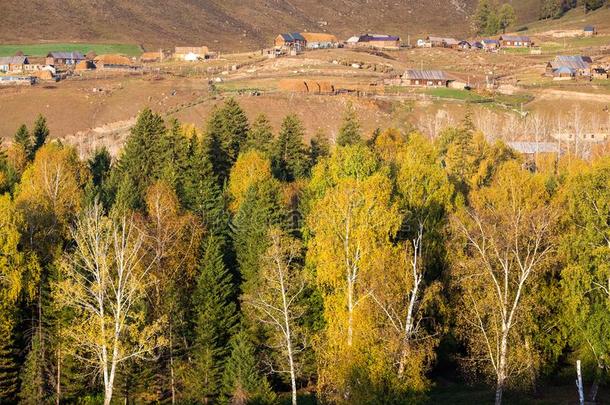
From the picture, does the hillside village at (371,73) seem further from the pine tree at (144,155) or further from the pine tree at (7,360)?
the pine tree at (7,360)

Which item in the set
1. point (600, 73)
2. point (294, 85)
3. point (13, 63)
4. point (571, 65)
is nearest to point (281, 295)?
point (294, 85)

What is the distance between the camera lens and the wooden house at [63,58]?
7617 inches

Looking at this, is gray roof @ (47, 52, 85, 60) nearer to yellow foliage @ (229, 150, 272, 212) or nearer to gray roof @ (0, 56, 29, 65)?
gray roof @ (0, 56, 29, 65)

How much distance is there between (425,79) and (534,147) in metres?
55.4

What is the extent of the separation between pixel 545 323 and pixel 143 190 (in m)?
35.6

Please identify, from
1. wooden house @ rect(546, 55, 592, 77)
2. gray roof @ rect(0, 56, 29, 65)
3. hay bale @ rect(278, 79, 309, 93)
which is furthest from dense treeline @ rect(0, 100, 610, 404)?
gray roof @ rect(0, 56, 29, 65)

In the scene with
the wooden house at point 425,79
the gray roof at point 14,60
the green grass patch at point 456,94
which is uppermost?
the gray roof at point 14,60

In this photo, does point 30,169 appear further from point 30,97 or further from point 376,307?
point 30,97

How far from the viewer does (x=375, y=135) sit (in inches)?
3334

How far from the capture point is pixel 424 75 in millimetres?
159000

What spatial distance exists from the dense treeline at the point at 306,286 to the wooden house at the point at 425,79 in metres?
95.2

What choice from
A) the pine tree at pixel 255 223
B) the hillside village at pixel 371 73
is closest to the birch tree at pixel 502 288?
the pine tree at pixel 255 223

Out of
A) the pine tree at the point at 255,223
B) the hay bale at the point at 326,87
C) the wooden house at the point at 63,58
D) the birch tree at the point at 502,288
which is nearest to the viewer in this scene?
the birch tree at the point at 502,288

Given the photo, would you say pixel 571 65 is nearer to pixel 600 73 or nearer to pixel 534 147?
pixel 600 73
